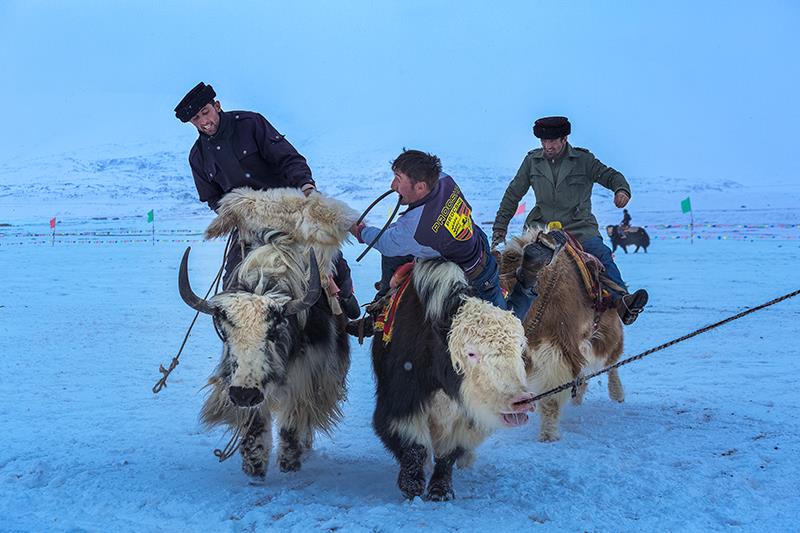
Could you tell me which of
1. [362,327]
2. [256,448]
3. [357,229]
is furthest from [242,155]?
[256,448]

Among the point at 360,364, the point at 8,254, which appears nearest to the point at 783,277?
the point at 360,364

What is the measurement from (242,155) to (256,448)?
1.58m

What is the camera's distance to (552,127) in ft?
15.7

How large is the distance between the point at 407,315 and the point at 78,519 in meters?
1.56

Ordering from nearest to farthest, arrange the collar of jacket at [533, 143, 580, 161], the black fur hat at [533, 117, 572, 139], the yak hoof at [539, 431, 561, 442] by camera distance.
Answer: the yak hoof at [539, 431, 561, 442], the black fur hat at [533, 117, 572, 139], the collar of jacket at [533, 143, 580, 161]

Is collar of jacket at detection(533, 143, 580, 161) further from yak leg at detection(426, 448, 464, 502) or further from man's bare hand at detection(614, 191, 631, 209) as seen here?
yak leg at detection(426, 448, 464, 502)

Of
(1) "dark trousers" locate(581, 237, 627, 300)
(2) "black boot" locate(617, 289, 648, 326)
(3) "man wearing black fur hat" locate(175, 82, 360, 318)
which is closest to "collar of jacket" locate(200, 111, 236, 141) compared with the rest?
(3) "man wearing black fur hat" locate(175, 82, 360, 318)

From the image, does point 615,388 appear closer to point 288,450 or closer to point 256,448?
point 288,450

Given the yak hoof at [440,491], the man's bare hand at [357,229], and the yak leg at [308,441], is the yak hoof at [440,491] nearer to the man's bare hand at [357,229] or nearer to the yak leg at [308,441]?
the yak leg at [308,441]

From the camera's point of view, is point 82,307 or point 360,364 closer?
point 360,364

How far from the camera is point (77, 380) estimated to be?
533 cm

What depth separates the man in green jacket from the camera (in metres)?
4.80

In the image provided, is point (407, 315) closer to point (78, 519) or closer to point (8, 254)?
point (78, 519)

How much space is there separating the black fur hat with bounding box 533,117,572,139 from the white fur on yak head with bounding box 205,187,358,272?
1.75 metres
